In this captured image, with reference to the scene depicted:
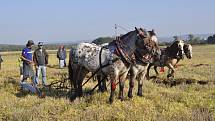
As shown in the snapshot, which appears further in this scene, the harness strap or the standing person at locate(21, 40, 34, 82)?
the standing person at locate(21, 40, 34, 82)

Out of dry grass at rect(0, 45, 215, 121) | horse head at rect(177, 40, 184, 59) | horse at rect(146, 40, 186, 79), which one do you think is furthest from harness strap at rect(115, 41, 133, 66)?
horse head at rect(177, 40, 184, 59)

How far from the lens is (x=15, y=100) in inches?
441

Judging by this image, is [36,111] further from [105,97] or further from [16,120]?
[105,97]

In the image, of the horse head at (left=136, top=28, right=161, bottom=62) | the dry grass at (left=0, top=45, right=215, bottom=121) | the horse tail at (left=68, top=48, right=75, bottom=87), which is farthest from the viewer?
the horse tail at (left=68, top=48, right=75, bottom=87)

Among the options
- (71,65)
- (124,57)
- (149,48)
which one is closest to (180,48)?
(71,65)

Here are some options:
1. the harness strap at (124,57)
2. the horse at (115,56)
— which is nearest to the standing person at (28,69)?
the horse at (115,56)

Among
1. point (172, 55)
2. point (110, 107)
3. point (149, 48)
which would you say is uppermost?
point (149, 48)

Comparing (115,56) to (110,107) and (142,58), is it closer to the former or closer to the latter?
(142,58)

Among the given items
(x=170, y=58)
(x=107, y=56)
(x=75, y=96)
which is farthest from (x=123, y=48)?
(x=170, y=58)

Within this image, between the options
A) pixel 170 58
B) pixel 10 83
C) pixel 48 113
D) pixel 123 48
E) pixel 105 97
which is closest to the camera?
pixel 48 113

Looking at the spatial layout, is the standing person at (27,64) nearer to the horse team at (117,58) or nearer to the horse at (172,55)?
the horse team at (117,58)

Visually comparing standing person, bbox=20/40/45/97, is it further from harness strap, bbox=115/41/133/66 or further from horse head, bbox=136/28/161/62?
horse head, bbox=136/28/161/62

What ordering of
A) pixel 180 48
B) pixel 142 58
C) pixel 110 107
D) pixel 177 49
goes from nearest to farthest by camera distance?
pixel 110 107 < pixel 142 58 < pixel 180 48 < pixel 177 49

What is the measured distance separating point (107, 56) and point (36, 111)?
2.44 m
